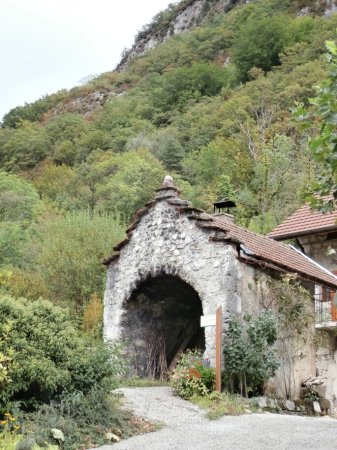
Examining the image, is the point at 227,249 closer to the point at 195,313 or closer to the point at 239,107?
the point at 195,313

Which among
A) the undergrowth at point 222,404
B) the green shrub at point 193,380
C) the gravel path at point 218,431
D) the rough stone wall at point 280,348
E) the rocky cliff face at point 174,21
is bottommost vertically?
the gravel path at point 218,431

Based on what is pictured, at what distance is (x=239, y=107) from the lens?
51.6 m

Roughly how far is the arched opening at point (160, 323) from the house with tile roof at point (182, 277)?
0.02 m

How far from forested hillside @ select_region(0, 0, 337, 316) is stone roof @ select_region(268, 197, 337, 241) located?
3584 mm

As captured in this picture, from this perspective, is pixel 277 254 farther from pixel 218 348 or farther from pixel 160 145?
pixel 160 145

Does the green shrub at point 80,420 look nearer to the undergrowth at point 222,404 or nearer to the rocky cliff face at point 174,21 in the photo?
the undergrowth at point 222,404

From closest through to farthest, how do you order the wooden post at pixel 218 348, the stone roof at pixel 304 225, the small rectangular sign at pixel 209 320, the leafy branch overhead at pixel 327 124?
the leafy branch overhead at pixel 327 124
the wooden post at pixel 218 348
the small rectangular sign at pixel 209 320
the stone roof at pixel 304 225

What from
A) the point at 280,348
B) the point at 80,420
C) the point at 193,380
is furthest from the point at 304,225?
the point at 80,420

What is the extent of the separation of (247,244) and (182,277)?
158 centimetres

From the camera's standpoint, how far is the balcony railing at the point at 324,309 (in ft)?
56.9

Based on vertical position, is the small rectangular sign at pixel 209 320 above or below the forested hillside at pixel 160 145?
below

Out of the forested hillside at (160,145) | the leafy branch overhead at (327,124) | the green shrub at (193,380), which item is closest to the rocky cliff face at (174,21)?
the forested hillside at (160,145)

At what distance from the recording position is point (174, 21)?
Result: 367 feet

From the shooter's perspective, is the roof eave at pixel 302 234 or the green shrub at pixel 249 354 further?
the roof eave at pixel 302 234
